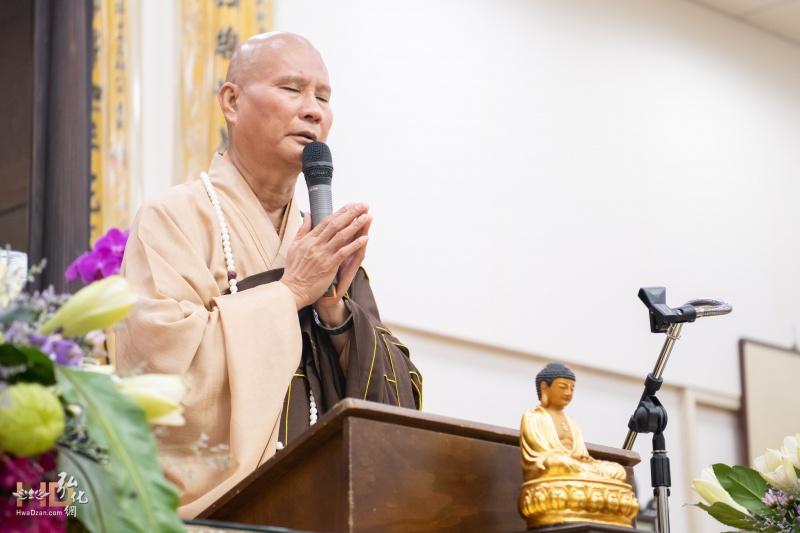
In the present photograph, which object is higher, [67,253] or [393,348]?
[67,253]

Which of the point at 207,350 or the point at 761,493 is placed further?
the point at 207,350

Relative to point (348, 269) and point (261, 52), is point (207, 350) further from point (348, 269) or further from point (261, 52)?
point (261, 52)

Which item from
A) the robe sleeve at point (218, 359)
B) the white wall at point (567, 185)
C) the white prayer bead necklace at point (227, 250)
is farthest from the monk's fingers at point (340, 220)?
the white wall at point (567, 185)

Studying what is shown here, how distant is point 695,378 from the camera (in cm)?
619

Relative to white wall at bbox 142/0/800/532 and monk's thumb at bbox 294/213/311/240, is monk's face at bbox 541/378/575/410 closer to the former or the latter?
monk's thumb at bbox 294/213/311/240

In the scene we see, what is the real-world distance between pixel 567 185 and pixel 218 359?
381 cm

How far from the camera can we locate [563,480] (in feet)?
5.41

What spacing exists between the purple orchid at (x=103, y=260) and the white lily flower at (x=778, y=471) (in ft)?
4.71

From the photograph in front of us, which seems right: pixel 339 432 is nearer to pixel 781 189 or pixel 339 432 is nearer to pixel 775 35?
pixel 781 189

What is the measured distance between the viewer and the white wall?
17.2ft

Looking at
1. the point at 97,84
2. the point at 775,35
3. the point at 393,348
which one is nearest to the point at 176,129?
the point at 97,84

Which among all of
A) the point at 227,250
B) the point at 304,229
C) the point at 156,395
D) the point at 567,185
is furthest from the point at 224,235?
the point at 567,185

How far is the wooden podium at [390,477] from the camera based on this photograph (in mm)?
1677

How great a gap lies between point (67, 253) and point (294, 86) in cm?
137
